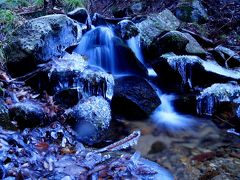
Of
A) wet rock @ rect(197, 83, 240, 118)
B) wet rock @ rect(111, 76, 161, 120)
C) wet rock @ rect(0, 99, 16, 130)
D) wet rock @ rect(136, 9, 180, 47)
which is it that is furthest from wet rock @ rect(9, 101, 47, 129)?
wet rock @ rect(136, 9, 180, 47)

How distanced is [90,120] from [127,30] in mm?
3851

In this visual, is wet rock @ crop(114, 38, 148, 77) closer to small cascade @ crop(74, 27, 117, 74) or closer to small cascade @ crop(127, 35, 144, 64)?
small cascade @ crop(74, 27, 117, 74)

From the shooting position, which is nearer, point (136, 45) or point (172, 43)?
point (172, 43)

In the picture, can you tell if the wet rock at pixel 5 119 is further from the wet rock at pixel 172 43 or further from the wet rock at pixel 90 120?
the wet rock at pixel 172 43

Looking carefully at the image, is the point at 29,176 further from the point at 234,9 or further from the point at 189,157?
the point at 234,9

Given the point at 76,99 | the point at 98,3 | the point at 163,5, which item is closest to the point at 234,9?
the point at 163,5

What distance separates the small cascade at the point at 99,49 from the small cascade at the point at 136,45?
20.9 inches

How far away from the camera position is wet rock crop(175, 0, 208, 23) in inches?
412

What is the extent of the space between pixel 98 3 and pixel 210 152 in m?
9.83

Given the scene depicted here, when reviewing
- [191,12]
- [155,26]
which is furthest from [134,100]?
[191,12]

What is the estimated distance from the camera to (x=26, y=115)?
464 centimetres

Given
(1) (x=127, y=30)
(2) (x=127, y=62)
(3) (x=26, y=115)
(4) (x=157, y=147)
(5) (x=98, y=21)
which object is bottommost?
(4) (x=157, y=147)

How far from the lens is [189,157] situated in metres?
4.82

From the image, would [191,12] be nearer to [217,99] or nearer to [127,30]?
[127,30]
